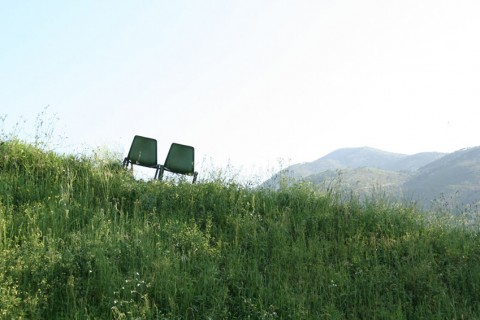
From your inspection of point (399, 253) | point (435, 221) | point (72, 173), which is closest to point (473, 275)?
point (399, 253)

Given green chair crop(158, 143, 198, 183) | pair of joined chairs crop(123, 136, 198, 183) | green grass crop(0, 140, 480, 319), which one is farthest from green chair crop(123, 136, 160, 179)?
green grass crop(0, 140, 480, 319)

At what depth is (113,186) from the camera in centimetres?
786

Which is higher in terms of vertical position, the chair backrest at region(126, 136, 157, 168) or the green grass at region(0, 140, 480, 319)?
the chair backrest at region(126, 136, 157, 168)

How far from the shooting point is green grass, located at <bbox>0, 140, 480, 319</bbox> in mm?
4742

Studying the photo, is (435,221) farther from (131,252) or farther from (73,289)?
(73,289)

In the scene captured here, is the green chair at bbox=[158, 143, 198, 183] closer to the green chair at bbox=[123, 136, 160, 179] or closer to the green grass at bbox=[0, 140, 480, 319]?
the green chair at bbox=[123, 136, 160, 179]

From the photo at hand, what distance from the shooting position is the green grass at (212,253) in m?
4.74

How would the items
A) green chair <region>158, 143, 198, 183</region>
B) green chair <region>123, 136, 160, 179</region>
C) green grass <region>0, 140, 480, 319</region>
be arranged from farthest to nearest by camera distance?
1. green chair <region>158, 143, 198, 183</region>
2. green chair <region>123, 136, 160, 179</region>
3. green grass <region>0, 140, 480, 319</region>

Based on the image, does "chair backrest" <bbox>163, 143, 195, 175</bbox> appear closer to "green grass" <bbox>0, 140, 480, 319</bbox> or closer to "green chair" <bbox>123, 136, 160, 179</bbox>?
"green chair" <bbox>123, 136, 160, 179</bbox>

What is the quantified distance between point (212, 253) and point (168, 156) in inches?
208

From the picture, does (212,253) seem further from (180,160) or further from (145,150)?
(145,150)

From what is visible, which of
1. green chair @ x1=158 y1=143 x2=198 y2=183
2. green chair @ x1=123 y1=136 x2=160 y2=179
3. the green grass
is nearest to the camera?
the green grass

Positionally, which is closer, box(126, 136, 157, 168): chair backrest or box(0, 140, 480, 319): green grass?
box(0, 140, 480, 319): green grass

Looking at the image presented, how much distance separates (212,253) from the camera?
580 centimetres
